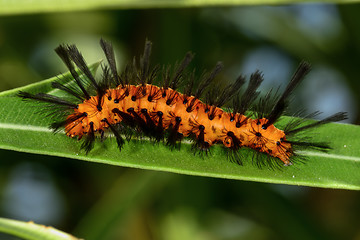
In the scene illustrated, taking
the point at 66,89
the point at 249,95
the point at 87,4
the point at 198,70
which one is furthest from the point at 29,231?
the point at 198,70

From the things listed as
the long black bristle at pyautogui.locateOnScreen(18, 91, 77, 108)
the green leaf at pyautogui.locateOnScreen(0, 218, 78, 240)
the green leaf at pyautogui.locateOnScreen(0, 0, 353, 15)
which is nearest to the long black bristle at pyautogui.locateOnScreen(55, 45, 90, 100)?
the long black bristle at pyautogui.locateOnScreen(18, 91, 77, 108)

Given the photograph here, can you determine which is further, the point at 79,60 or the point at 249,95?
the point at 249,95

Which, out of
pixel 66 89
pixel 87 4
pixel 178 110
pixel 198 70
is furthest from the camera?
pixel 198 70

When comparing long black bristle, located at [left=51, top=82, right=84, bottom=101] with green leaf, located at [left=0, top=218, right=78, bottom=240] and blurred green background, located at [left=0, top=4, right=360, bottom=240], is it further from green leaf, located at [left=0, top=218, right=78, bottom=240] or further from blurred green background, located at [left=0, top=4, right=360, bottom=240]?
blurred green background, located at [left=0, top=4, right=360, bottom=240]

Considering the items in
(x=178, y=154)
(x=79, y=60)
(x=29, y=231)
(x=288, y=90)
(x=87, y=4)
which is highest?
(x=87, y=4)

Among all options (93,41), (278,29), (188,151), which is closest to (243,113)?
(188,151)

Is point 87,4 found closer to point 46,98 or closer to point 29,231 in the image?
point 46,98

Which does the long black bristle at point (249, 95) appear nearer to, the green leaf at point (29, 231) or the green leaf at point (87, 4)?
the green leaf at point (87, 4)

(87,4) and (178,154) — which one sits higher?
(87,4)
